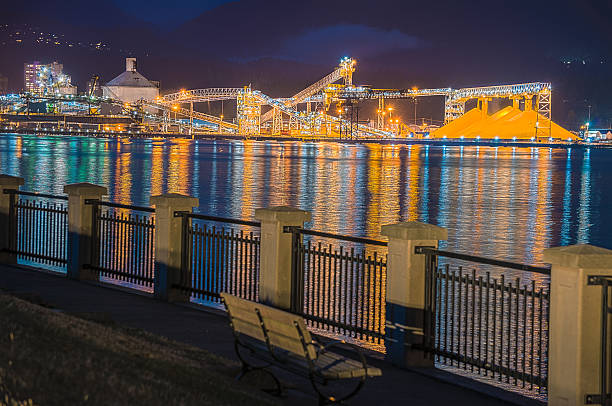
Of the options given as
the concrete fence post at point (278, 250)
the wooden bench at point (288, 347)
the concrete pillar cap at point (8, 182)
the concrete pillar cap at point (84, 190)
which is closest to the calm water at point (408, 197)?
the concrete pillar cap at point (84, 190)

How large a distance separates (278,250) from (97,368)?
191 inches

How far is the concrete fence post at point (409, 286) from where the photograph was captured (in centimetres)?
998

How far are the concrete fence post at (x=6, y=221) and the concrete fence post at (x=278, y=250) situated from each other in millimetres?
6923

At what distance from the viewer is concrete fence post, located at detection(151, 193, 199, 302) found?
13344 millimetres

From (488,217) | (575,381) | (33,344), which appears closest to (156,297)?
(33,344)

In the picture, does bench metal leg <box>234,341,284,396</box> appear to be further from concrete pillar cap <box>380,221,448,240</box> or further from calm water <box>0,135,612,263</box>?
calm water <box>0,135,612,263</box>

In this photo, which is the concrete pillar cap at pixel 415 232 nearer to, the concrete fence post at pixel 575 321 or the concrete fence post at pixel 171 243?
the concrete fence post at pixel 575 321

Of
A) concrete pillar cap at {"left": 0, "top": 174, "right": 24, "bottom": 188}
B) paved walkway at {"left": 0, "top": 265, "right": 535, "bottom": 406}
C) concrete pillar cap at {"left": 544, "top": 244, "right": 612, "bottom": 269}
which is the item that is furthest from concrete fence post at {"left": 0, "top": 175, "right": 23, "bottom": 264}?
concrete pillar cap at {"left": 544, "top": 244, "right": 612, "bottom": 269}

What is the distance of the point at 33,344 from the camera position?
7367mm

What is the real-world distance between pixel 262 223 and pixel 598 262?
16.7 feet

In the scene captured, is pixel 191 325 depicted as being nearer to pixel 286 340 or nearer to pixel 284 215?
pixel 284 215

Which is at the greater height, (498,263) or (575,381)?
(498,263)

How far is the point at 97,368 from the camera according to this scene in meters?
6.96

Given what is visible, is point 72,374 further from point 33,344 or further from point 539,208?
point 539,208
